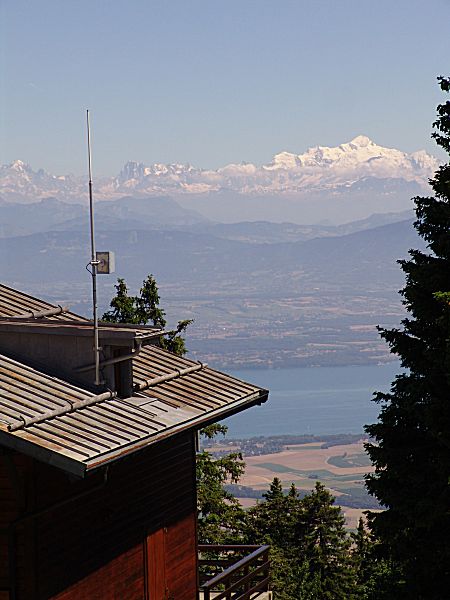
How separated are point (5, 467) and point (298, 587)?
2682 centimetres

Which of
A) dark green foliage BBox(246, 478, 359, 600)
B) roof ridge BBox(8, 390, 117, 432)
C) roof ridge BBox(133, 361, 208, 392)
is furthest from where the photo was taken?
dark green foliage BBox(246, 478, 359, 600)

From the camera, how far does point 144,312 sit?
34.5 metres

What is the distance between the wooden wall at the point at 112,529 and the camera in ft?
35.2

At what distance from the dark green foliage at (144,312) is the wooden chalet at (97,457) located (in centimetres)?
1711

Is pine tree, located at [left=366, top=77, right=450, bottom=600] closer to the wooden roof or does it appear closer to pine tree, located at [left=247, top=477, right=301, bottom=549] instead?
the wooden roof

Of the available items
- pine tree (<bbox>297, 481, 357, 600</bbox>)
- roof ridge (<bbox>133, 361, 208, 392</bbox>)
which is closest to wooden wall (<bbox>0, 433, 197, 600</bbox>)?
roof ridge (<bbox>133, 361, 208, 392</bbox>)

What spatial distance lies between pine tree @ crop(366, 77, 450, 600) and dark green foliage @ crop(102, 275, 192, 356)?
16757 mm

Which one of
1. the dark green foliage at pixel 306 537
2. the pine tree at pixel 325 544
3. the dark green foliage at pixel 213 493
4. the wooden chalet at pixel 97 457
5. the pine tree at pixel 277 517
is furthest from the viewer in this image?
the pine tree at pixel 277 517

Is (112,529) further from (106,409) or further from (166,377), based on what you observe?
(166,377)

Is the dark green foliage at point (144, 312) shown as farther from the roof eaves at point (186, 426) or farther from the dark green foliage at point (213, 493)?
the roof eaves at point (186, 426)

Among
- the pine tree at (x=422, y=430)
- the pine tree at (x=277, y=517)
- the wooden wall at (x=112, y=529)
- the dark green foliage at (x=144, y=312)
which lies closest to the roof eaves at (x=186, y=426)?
the wooden wall at (x=112, y=529)

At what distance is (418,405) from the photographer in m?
15.8

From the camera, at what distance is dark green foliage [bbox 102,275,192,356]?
33.5 meters

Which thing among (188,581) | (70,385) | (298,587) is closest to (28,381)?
(70,385)
